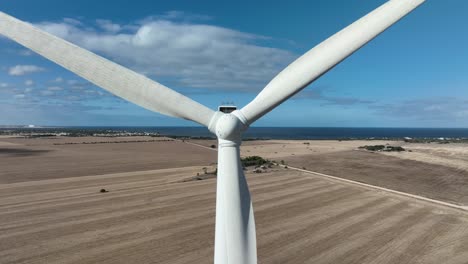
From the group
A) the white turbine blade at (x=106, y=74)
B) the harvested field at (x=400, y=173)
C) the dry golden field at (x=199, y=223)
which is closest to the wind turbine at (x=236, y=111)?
the white turbine blade at (x=106, y=74)

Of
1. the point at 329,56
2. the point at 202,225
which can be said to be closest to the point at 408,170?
the point at 202,225

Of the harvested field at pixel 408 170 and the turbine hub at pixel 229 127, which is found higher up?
the turbine hub at pixel 229 127

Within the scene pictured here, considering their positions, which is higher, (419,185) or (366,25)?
(366,25)

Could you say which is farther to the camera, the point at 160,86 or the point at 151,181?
the point at 151,181

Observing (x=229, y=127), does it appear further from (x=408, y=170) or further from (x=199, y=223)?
(x=408, y=170)

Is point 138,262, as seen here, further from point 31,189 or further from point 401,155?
point 401,155

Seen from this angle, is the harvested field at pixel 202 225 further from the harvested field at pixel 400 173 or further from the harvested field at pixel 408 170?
the harvested field at pixel 408 170

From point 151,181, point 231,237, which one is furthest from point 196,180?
point 231,237
